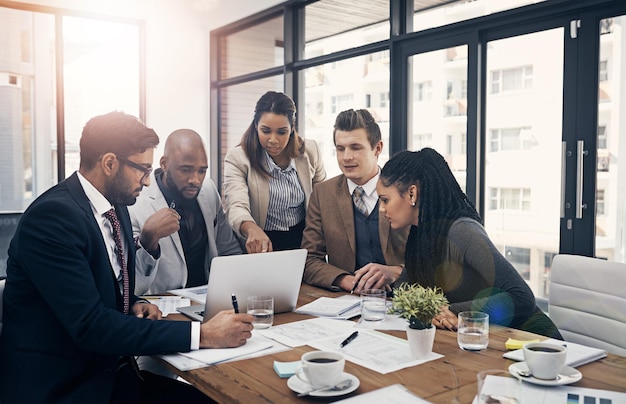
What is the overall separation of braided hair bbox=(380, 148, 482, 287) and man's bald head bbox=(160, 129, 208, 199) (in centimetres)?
93

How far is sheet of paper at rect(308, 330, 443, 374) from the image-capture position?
1.46m

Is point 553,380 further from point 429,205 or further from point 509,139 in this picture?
point 509,139

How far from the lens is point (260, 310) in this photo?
1.79 meters

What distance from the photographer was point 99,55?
5.77 meters

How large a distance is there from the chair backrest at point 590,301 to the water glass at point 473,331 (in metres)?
0.63

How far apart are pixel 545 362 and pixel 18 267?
137 cm

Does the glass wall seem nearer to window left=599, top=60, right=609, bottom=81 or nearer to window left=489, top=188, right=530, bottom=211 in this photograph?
window left=489, top=188, right=530, bottom=211

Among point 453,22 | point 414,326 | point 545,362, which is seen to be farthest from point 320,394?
point 453,22

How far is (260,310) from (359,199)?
0.99 meters

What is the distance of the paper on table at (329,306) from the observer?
6.48ft

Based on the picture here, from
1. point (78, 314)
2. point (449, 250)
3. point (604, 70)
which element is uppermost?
point (604, 70)

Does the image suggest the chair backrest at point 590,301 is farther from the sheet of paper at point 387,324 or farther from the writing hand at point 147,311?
the writing hand at point 147,311

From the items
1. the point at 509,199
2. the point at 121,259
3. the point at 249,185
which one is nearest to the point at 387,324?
the point at 121,259

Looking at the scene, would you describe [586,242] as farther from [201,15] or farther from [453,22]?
[201,15]
